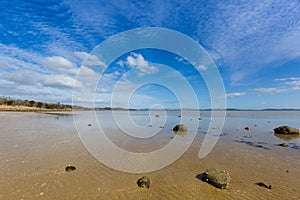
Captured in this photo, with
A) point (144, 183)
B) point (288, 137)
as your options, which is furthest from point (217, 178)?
point (288, 137)

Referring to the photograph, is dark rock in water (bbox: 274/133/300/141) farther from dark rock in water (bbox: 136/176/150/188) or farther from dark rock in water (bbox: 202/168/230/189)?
dark rock in water (bbox: 136/176/150/188)

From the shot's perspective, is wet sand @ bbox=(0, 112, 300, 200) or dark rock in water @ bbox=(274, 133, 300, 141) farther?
dark rock in water @ bbox=(274, 133, 300, 141)

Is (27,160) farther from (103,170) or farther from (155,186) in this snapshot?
(155,186)

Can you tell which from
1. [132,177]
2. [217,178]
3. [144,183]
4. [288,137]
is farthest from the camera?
[288,137]

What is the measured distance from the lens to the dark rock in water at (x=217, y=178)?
22.0ft

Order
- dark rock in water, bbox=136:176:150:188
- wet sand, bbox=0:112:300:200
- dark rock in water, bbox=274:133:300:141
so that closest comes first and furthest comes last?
wet sand, bbox=0:112:300:200, dark rock in water, bbox=136:176:150:188, dark rock in water, bbox=274:133:300:141

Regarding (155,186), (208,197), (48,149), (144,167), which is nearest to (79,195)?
(155,186)

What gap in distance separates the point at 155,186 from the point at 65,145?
909 cm

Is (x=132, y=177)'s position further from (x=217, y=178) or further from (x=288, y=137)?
(x=288, y=137)

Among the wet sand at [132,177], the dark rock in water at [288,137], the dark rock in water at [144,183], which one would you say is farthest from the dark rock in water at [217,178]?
the dark rock in water at [288,137]

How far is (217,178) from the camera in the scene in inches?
273

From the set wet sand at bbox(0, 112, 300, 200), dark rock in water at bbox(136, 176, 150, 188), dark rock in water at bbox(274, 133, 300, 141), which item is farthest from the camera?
dark rock in water at bbox(274, 133, 300, 141)

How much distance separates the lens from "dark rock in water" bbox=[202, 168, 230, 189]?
22.0 feet

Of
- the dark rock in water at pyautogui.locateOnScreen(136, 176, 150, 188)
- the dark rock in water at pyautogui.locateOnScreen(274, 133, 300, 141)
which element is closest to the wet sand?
the dark rock in water at pyautogui.locateOnScreen(136, 176, 150, 188)
